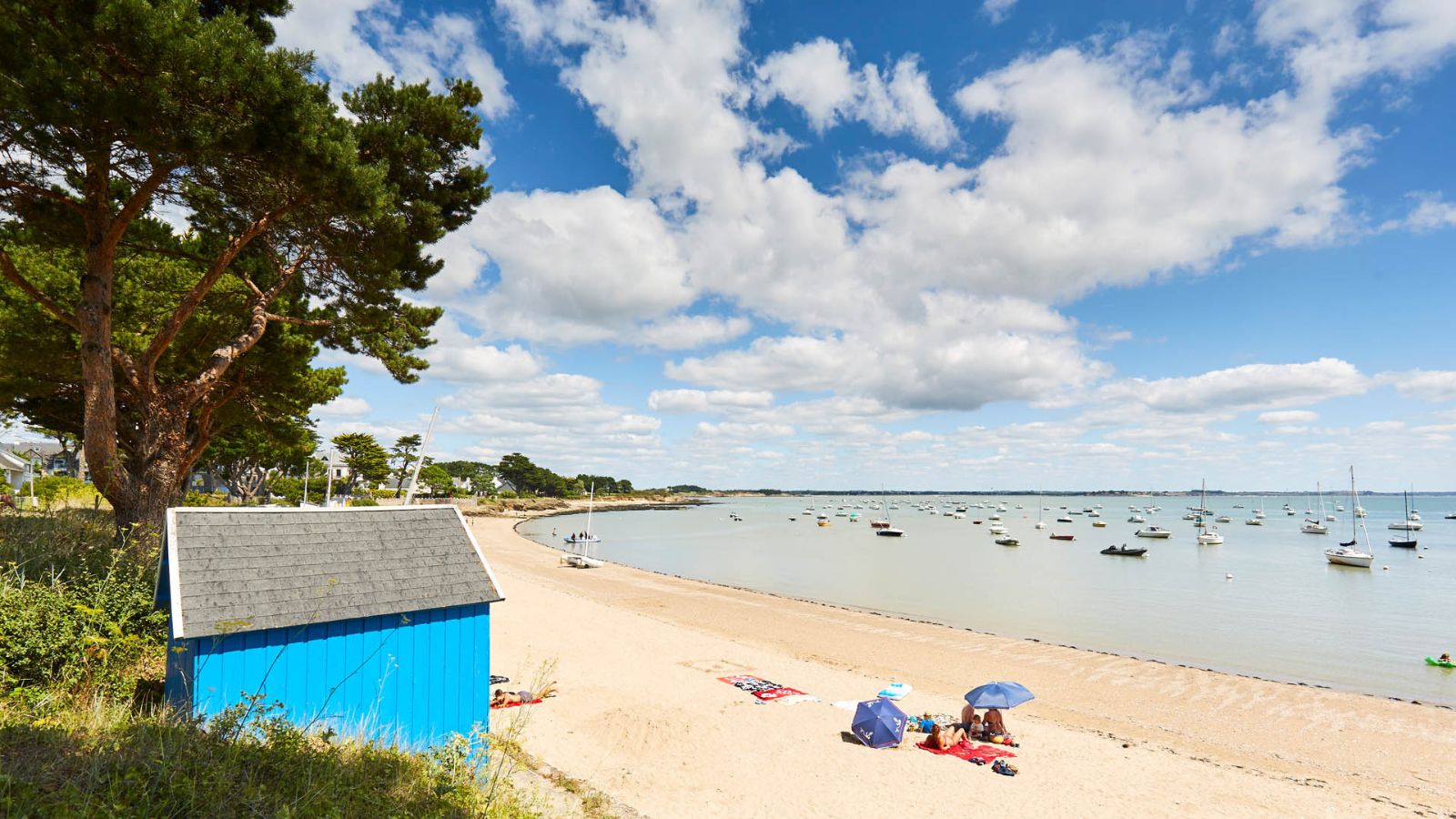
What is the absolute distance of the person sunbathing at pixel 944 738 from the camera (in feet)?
43.5

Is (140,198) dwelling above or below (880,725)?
above

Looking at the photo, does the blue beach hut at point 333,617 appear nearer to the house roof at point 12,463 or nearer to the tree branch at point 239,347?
the tree branch at point 239,347

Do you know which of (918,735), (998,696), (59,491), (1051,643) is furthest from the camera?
(59,491)

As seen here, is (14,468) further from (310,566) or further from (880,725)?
(880,725)

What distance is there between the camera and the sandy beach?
11.2 metres

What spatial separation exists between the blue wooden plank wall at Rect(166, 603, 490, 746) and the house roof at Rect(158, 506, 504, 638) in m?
0.21

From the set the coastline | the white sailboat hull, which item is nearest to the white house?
the coastline

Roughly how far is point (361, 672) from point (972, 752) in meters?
11.2

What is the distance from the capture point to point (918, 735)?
14.2m

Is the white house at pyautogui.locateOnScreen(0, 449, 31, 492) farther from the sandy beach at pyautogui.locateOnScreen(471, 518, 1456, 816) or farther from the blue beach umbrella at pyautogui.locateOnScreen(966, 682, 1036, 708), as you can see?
the blue beach umbrella at pyautogui.locateOnScreen(966, 682, 1036, 708)

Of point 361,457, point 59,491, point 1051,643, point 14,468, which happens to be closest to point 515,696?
point 1051,643

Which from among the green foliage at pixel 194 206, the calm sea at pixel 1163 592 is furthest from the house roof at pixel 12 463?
the green foliage at pixel 194 206

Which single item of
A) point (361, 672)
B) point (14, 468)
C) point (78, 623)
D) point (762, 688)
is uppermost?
point (14, 468)

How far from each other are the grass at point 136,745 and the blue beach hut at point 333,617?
42 cm
